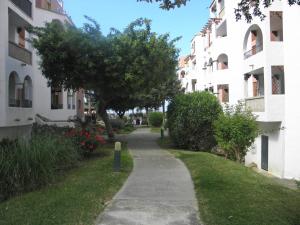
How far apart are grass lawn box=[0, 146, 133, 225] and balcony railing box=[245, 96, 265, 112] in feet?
38.4

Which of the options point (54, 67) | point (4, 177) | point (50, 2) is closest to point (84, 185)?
point (4, 177)

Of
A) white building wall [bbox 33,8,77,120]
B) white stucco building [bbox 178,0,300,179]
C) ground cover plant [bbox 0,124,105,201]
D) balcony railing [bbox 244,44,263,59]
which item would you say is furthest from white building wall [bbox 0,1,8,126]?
balcony railing [bbox 244,44,263,59]

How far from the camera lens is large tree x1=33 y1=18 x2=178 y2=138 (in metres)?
19.8

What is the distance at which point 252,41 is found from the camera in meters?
25.7

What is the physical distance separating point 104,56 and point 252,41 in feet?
35.1

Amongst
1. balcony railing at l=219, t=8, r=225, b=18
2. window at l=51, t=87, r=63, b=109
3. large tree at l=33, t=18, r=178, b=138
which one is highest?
balcony railing at l=219, t=8, r=225, b=18

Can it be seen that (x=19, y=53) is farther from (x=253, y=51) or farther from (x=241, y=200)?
(x=241, y=200)

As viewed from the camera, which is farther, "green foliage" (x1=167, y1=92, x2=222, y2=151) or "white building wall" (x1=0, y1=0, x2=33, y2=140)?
"green foliage" (x1=167, y1=92, x2=222, y2=151)

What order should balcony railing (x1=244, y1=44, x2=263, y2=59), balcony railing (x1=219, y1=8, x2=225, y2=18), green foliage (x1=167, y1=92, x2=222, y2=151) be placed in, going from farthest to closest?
1. balcony railing (x1=219, y1=8, x2=225, y2=18)
2. balcony railing (x1=244, y1=44, x2=263, y2=59)
3. green foliage (x1=167, y1=92, x2=222, y2=151)

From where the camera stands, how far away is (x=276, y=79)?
22312 millimetres

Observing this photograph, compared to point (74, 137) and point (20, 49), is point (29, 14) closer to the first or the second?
point (20, 49)

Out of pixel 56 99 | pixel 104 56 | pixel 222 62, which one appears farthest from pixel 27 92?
pixel 222 62

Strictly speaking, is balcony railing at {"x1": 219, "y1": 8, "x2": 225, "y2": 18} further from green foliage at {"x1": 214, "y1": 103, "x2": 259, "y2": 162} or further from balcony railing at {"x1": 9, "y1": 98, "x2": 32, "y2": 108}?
balcony railing at {"x1": 9, "y1": 98, "x2": 32, "y2": 108}

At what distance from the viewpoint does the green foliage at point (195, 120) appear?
70.8 ft
